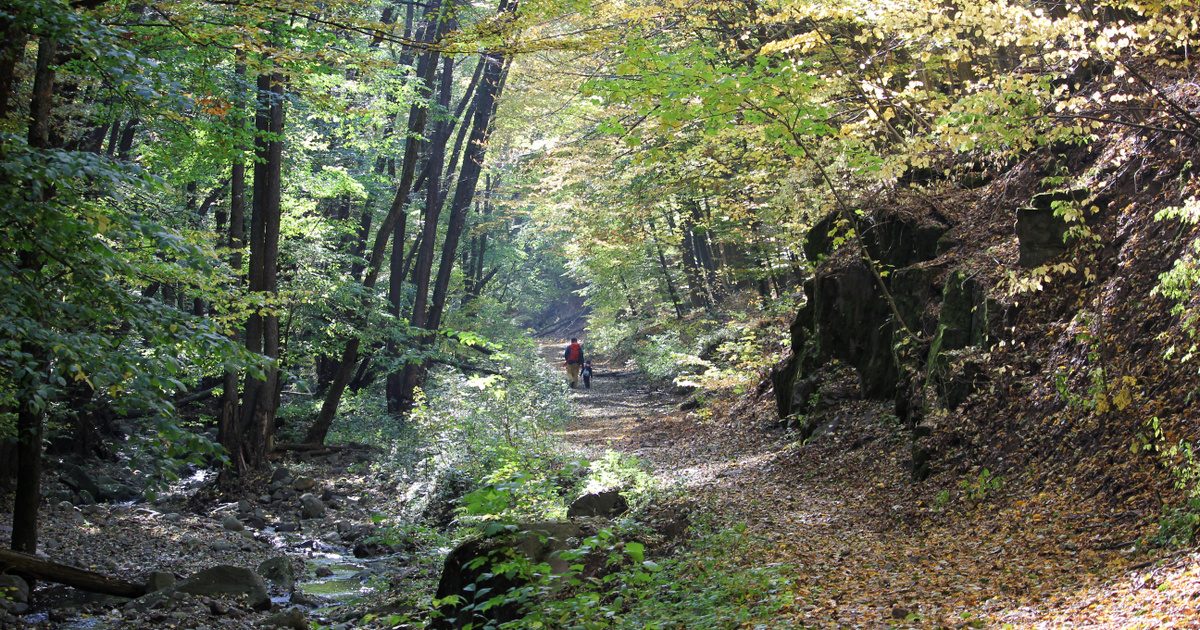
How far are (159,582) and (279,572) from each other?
1464 mm

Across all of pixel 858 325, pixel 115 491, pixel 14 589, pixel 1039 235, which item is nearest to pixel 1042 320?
pixel 1039 235

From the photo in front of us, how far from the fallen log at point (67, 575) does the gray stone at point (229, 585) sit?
46 cm

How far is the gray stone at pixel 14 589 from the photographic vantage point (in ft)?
23.3

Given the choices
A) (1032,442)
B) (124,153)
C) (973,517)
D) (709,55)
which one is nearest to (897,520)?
(973,517)

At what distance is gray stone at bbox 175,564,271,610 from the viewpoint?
8.12 meters

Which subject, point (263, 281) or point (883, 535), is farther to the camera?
point (263, 281)

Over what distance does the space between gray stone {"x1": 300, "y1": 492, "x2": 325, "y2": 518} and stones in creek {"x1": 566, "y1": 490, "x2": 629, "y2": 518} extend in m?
5.92

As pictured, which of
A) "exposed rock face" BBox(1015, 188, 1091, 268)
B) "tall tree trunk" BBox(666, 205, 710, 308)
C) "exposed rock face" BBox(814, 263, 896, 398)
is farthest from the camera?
"tall tree trunk" BBox(666, 205, 710, 308)

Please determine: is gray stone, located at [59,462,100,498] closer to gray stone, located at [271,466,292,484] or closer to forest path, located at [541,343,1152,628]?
gray stone, located at [271,466,292,484]

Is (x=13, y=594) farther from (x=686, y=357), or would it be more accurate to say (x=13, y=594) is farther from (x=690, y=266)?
(x=690, y=266)

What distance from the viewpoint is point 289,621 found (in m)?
7.64

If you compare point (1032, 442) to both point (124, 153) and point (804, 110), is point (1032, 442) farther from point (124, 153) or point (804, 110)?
point (124, 153)

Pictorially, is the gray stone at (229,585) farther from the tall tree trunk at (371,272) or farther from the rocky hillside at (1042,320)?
the tall tree trunk at (371,272)

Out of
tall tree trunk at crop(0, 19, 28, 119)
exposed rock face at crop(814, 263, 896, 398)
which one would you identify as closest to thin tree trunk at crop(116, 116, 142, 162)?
tall tree trunk at crop(0, 19, 28, 119)
